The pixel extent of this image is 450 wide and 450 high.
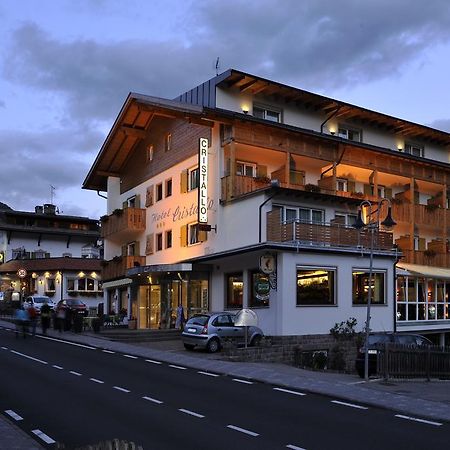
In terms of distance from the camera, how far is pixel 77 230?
6906cm

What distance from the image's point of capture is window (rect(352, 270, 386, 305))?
29.0m

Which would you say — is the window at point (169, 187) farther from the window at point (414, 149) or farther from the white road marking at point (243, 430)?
the white road marking at point (243, 430)

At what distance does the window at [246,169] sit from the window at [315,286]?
626 centimetres

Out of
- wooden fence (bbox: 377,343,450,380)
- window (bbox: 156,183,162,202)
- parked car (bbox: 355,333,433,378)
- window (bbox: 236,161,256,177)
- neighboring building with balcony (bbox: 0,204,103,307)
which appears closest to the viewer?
wooden fence (bbox: 377,343,450,380)

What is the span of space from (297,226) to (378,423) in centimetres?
1460

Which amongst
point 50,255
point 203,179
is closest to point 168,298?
point 203,179

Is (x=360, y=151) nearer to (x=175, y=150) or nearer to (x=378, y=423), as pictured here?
(x=175, y=150)

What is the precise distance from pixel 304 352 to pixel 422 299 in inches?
515

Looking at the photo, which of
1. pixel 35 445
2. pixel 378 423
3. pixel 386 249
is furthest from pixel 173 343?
pixel 35 445

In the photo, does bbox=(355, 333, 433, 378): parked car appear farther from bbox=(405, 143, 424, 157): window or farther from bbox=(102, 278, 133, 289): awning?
bbox=(102, 278, 133, 289): awning

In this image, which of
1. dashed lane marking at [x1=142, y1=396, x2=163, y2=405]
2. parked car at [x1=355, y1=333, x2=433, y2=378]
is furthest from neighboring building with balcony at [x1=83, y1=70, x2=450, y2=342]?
dashed lane marking at [x1=142, y1=396, x2=163, y2=405]

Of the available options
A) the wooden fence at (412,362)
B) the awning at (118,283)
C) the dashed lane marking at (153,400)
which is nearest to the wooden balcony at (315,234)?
the wooden fence at (412,362)

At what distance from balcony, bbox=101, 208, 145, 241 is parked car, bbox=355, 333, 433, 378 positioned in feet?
62.9

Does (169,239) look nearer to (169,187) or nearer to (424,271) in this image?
(169,187)
